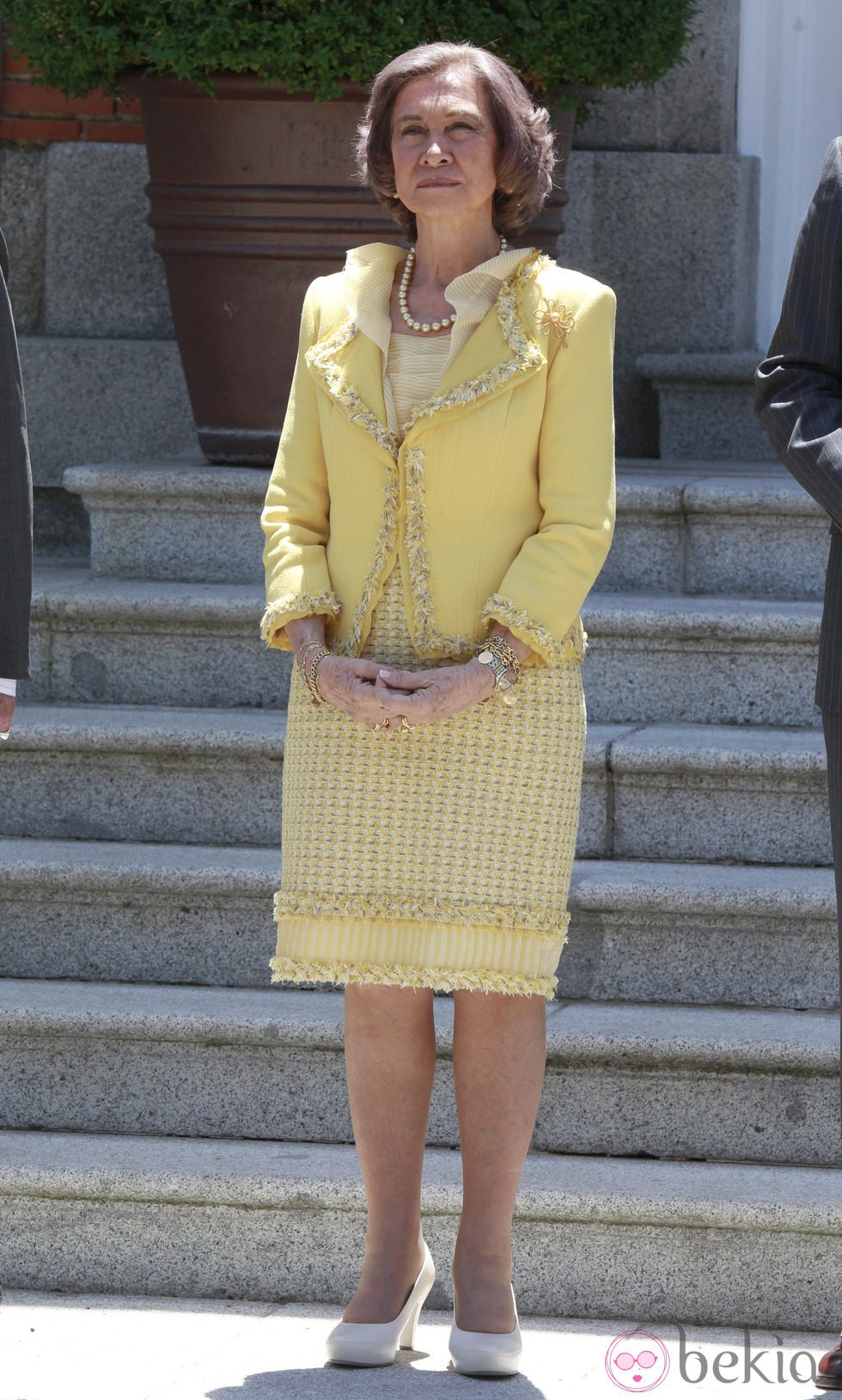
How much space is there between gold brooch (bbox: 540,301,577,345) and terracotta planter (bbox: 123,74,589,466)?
78.0 inches

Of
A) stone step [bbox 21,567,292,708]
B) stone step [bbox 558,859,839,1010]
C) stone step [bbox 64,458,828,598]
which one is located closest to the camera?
stone step [bbox 558,859,839,1010]

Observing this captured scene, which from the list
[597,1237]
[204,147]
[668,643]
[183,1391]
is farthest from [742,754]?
[204,147]

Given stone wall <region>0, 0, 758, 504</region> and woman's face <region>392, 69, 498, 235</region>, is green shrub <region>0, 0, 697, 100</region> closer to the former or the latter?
stone wall <region>0, 0, 758, 504</region>

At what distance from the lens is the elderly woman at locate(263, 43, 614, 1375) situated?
2.75 metres

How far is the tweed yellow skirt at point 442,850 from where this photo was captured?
2750mm

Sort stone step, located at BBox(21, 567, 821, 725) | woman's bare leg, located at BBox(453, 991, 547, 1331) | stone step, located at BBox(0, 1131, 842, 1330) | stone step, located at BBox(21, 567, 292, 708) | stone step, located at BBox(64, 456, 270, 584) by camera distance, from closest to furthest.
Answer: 1. woman's bare leg, located at BBox(453, 991, 547, 1331)
2. stone step, located at BBox(0, 1131, 842, 1330)
3. stone step, located at BBox(21, 567, 821, 725)
4. stone step, located at BBox(21, 567, 292, 708)
5. stone step, located at BBox(64, 456, 270, 584)

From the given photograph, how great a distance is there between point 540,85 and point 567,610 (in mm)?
2357

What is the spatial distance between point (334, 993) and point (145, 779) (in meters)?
0.69

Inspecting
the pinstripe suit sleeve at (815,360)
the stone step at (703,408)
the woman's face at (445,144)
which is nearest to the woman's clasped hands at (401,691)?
the pinstripe suit sleeve at (815,360)

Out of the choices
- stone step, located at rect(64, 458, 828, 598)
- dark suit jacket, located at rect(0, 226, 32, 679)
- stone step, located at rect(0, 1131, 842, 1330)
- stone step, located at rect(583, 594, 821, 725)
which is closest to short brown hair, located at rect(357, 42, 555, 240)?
dark suit jacket, located at rect(0, 226, 32, 679)

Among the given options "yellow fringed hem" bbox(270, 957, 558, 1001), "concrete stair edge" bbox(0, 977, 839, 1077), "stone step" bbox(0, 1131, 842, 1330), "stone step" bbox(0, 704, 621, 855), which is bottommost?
"stone step" bbox(0, 1131, 842, 1330)

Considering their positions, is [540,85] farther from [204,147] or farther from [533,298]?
[533,298]

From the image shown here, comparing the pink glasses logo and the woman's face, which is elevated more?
the woman's face

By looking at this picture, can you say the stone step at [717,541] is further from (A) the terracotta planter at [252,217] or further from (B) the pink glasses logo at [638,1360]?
(B) the pink glasses logo at [638,1360]
